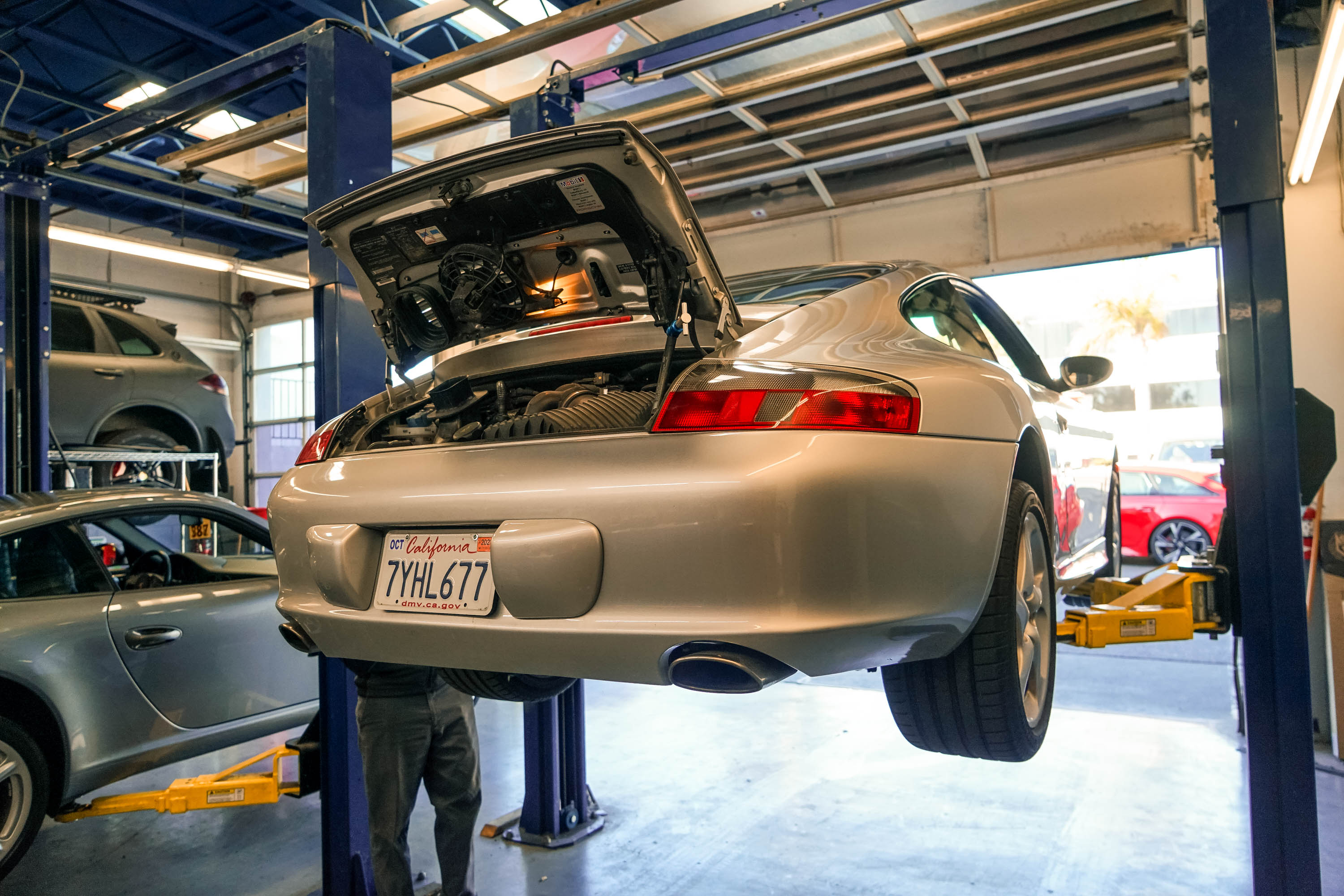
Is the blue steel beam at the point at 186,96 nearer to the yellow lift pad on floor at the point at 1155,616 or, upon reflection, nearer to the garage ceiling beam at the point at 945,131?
the yellow lift pad on floor at the point at 1155,616

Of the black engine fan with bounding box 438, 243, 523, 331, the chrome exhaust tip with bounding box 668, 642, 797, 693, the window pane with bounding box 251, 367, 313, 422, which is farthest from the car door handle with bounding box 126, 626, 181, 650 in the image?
the window pane with bounding box 251, 367, 313, 422

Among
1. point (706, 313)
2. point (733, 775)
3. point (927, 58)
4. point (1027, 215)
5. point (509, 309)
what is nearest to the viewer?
point (706, 313)

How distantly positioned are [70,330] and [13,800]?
4187 mm

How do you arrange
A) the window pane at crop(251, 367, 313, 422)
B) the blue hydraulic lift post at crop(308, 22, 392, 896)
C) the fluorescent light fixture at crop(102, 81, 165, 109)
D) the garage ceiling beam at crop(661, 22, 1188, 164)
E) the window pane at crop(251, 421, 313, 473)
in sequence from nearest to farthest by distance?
the blue hydraulic lift post at crop(308, 22, 392, 896) < the garage ceiling beam at crop(661, 22, 1188, 164) < the fluorescent light fixture at crop(102, 81, 165, 109) < the window pane at crop(251, 367, 313, 422) < the window pane at crop(251, 421, 313, 473)

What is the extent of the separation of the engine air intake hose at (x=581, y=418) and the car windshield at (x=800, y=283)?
0.42 metres

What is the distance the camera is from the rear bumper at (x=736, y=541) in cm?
125

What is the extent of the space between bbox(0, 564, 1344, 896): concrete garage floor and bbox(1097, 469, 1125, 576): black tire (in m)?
0.97

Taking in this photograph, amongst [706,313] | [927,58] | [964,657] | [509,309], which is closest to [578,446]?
[706,313]

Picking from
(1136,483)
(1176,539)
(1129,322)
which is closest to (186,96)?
(1129,322)

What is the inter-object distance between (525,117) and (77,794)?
286cm

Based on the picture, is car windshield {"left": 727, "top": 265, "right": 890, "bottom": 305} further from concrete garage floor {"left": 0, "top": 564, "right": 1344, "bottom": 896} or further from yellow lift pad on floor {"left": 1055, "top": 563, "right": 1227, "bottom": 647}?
concrete garage floor {"left": 0, "top": 564, "right": 1344, "bottom": 896}

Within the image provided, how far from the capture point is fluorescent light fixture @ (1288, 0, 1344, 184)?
9.00ft

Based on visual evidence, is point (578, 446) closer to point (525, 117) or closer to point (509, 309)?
point (509, 309)

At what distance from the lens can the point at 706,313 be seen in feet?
5.13
